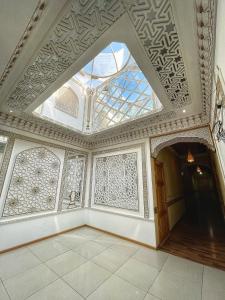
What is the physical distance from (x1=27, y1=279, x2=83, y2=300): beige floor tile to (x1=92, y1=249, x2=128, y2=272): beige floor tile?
628mm

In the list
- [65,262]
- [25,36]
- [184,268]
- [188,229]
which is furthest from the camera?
[188,229]

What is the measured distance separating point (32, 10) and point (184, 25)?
4.13 feet

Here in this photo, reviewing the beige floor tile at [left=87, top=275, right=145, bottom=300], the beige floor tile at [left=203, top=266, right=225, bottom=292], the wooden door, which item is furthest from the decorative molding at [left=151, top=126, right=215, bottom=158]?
the beige floor tile at [left=87, top=275, right=145, bottom=300]

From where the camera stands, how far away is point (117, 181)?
3508 mm

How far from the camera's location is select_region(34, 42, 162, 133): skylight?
2.70 m

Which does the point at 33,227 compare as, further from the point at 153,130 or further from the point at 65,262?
the point at 153,130

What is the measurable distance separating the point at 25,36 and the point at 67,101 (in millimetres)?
2236

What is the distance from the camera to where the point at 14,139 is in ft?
9.20

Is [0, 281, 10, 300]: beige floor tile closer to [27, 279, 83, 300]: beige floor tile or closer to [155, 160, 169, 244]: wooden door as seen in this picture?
[27, 279, 83, 300]: beige floor tile

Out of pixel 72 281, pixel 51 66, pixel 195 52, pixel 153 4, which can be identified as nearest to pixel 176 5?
pixel 153 4

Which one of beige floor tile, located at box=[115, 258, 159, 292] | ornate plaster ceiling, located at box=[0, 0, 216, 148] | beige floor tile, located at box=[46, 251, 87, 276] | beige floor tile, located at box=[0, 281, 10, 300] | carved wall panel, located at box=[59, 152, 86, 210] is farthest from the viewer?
carved wall panel, located at box=[59, 152, 86, 210]

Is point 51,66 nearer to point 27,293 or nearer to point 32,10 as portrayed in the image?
point 32,10

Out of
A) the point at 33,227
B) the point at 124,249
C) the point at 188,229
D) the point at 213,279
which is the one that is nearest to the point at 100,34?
the point at 213,279

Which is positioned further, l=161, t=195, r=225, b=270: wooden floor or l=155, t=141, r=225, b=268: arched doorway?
l=155, t=141, r=225, b=268: arched doorway
